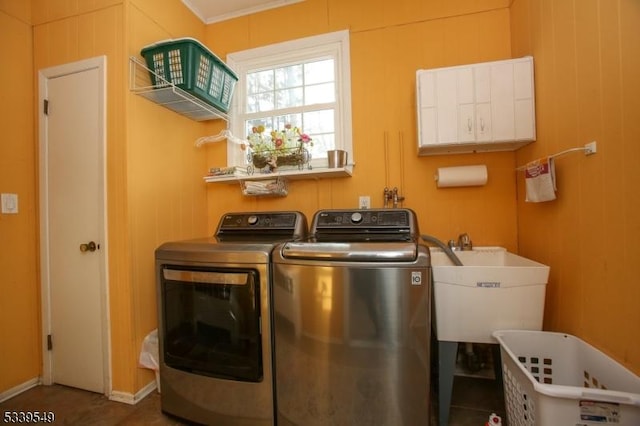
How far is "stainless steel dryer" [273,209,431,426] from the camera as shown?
118 cm

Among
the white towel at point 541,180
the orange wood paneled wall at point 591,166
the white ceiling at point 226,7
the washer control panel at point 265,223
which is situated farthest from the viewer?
the white ceiling at point 226,7

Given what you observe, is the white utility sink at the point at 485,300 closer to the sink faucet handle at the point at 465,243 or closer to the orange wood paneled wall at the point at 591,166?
the orange wood paneled wall at the point at 591,166

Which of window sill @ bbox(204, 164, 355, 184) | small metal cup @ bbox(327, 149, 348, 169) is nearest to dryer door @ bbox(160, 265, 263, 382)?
window sill @ bbox(204, 164, 355, 184)

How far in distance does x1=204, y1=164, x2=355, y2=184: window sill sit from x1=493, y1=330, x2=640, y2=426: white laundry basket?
128 centimetres

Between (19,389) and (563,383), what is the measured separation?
3074 millimetres

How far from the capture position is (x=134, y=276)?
1.71 metres

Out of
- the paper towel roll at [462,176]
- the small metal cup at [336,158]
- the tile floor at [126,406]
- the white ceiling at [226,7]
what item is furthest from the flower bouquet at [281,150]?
the tile floor at [126,406]

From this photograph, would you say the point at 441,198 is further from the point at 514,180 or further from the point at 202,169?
the point at 202,169

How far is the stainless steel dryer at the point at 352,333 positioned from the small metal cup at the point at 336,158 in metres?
0.77

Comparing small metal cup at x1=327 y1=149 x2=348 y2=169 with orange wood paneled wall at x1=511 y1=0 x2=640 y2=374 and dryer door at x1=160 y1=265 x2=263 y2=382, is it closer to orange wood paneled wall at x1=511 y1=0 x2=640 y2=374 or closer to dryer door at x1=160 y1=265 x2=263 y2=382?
dryer door at x1=160 y1=265 x2=263 y2=382

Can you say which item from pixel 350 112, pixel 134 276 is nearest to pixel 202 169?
pixel 134 276

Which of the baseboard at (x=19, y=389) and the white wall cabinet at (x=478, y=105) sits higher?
the white wall cabinet at (x=478, y=105)

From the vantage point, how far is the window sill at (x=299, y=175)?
6.32 feet

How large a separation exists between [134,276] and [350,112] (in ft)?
6.04
